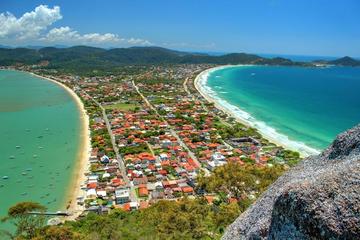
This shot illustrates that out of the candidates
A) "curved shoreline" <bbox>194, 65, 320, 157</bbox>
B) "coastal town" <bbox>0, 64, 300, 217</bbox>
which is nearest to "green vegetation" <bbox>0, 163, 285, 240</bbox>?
"coastal town" <bbox>0, 64, 300, 217</bbox>

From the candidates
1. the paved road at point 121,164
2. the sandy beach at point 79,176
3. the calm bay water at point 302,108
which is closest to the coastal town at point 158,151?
the paved road at point 121,164

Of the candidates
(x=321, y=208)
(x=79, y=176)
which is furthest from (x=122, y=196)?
(x=321, y=208)

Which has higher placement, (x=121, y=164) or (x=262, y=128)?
(x=262, y=128)

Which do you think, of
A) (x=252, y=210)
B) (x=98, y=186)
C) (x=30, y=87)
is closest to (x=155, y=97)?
(x=30, y=87)

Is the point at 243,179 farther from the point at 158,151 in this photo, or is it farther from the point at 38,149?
the point at 38,149

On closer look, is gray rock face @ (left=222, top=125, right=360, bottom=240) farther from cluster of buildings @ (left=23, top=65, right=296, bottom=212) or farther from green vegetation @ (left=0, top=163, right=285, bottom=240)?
cluster of buildings @ (left=23, top=65, right=296, bottom=212)
